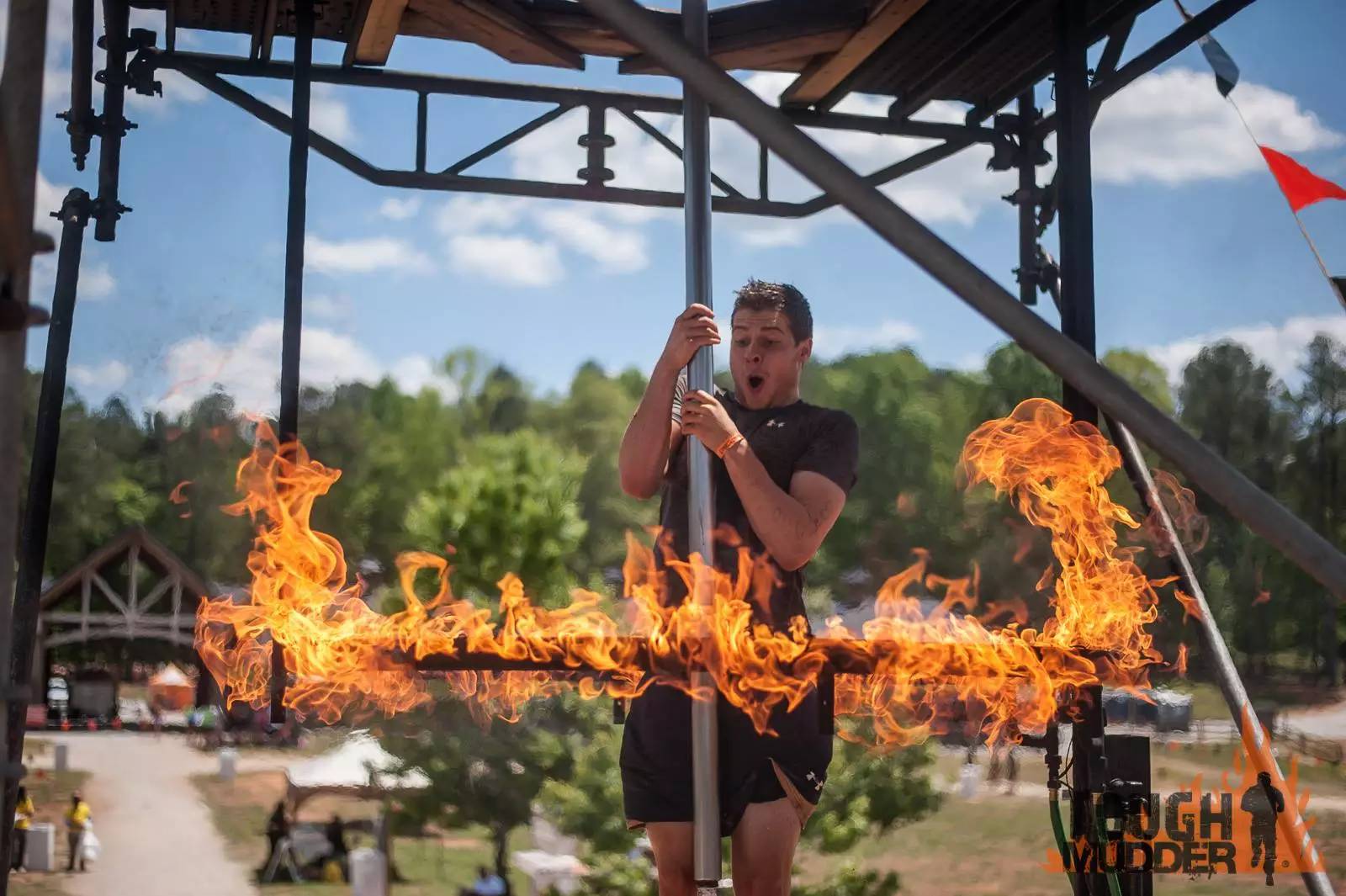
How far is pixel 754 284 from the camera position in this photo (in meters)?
Answer: 3.08

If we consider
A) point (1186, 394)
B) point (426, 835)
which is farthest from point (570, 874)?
point (1186, 394)

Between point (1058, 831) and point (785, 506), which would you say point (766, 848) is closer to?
point (785, 506)

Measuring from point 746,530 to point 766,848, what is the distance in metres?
0.71

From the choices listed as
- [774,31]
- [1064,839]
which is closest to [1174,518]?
[1064,839]

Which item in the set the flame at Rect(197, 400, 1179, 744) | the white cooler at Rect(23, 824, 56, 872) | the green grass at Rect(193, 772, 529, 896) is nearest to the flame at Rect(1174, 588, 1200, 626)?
the flame at Rect(197, 400, 1179, 744)

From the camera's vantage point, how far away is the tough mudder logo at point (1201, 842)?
12.1 ft

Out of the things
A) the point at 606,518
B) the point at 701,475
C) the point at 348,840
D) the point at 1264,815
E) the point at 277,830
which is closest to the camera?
the point at 701,475

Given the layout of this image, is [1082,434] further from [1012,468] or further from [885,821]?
[885,821]

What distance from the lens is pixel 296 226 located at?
4332mm

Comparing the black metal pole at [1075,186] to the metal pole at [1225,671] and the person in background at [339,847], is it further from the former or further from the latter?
the person in background at [339,847]

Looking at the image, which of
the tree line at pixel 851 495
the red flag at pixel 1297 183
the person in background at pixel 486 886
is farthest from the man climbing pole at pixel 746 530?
the person in background at pixel 486 886

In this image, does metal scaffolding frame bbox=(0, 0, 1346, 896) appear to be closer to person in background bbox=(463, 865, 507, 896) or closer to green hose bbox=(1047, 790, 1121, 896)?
green hose bbox=(1047, 790, 1121, 896)

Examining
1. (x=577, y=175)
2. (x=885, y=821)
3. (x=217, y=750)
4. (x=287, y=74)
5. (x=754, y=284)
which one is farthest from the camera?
(x=217, y=750)

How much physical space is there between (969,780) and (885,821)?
3.69 metres
